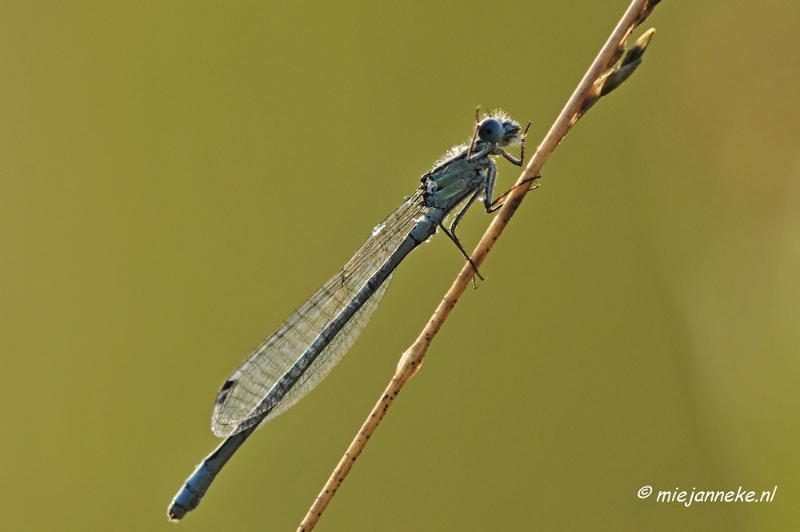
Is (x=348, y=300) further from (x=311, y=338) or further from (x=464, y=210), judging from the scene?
(x=464, y=210)

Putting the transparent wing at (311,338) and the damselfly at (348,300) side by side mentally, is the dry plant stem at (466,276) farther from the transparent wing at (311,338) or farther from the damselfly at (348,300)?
the transparent wing at (311,338)

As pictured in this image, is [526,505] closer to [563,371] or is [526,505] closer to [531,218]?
[563,371]

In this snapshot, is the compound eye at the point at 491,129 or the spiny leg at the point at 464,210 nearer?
the compound eye at the point at 491,129

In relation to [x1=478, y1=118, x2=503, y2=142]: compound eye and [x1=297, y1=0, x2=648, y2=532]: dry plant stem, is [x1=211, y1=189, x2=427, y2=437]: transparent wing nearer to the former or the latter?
[x1=478, y1=118, x2=503, y2=142]: compound eye

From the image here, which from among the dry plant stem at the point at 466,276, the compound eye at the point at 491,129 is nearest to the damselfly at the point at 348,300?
the compound eye at the point at 491,129

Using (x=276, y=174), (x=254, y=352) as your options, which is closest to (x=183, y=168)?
(x=276, y=174)

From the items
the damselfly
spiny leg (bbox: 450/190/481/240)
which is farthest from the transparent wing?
spiny leg (bbox: 450/190/481/240)

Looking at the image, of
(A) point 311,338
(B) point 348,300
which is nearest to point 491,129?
(B) point 348,300
